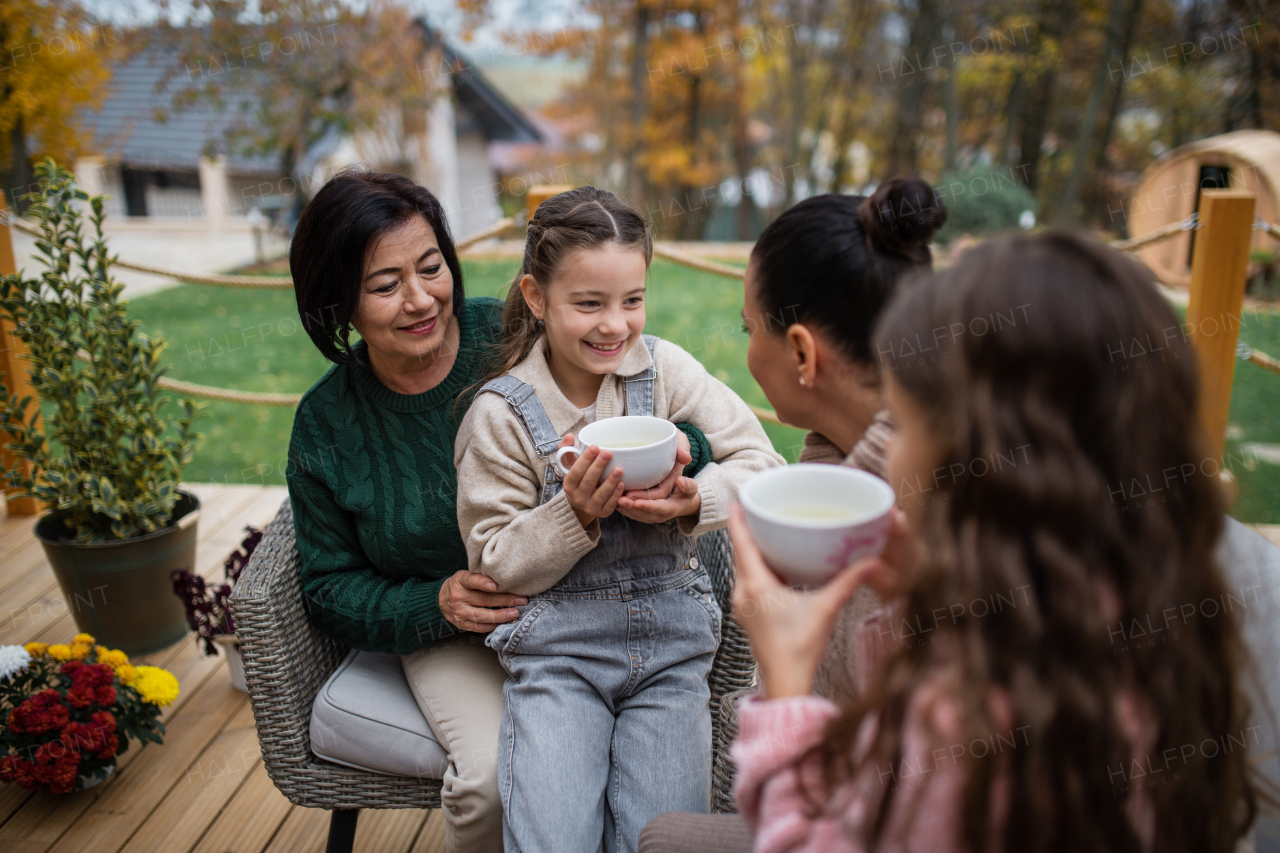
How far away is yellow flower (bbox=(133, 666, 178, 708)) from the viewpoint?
84.6 inches

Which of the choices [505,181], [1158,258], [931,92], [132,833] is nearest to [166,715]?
[132,833]

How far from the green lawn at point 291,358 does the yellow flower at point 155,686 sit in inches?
39.7

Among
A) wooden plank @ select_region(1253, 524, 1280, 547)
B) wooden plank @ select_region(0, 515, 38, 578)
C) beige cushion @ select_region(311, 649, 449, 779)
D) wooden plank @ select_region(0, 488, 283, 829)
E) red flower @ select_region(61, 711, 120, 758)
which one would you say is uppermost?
beige cushion @ select_region(311, 649, 449, 779)

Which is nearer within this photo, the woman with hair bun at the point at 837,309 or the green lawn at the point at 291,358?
the woman with hair bun at the point at 837,309

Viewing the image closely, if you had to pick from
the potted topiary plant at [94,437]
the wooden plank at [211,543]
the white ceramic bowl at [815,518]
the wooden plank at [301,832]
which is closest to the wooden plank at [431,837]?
the wooden plank at [301,832]

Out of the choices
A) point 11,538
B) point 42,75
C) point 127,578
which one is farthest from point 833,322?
point 42,75

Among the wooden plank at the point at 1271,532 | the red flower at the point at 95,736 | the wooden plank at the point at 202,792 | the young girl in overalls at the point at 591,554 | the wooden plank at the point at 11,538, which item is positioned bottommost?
the wooden plank at the point at 202,792

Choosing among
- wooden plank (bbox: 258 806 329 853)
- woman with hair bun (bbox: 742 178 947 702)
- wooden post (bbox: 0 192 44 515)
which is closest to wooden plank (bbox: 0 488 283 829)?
wooden plank (bbox: 258 806 329 853)

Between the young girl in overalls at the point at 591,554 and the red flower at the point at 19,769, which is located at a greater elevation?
the young girl in overalls at the point at 591,554

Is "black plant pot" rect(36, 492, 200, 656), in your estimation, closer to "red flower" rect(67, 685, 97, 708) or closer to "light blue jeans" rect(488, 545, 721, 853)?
"red flower" rect(67, 685, 97, 708)

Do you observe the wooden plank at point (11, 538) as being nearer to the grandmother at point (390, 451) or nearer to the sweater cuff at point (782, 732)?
the grandmother at point (390, 451)

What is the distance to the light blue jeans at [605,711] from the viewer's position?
1.38 m

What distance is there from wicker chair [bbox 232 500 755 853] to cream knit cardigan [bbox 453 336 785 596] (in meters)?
0.35

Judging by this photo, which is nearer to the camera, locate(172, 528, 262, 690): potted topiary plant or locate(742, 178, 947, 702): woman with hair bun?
locate(742, 178, 947, 702): woman with hair bun
